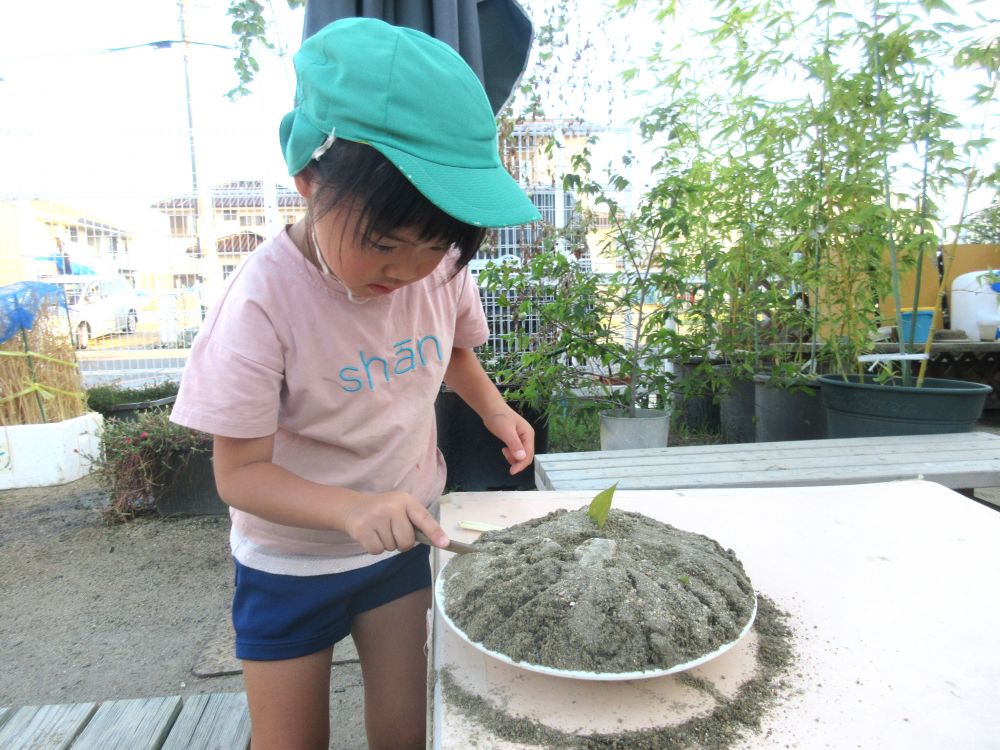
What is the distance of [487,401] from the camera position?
1.48 metres

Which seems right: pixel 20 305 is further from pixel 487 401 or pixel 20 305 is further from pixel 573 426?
pixel 487 401

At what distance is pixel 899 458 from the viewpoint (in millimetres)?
2139

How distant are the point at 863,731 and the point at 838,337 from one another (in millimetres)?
2609

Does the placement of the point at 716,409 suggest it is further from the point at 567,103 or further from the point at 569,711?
the point at 569,711

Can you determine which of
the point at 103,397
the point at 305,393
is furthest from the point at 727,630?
the point at 103,397

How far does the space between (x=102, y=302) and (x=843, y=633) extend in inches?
222

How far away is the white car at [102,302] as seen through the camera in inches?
197

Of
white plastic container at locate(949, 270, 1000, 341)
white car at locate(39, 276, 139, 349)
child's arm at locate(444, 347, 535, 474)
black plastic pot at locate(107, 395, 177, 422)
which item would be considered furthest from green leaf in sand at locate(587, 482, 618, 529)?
white plastic container at locate(949, 270, 1000, 341)

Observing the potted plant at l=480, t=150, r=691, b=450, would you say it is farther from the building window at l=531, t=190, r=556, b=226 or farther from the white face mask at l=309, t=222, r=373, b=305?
the white face mask at l=309, t=222, r=373, b=305

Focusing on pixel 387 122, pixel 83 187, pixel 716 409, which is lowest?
pixel 716 409

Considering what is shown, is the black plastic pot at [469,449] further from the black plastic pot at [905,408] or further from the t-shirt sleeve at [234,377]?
the t-shirt sleeve at [234,377]

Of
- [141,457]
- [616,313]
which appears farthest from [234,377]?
[141,457]

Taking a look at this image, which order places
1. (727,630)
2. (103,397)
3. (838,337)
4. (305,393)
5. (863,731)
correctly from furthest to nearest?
(103,397) → (838,337) → (305,393) → (727,630) → (863,731)

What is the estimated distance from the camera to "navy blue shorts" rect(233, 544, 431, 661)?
114cm
